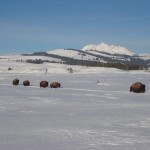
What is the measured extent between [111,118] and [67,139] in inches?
198

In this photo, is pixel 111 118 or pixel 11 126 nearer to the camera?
pixel 11 126

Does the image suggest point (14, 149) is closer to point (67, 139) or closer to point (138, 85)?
point (67, 139)

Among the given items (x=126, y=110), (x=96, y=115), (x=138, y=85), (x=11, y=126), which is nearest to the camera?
(x=11, y=126)

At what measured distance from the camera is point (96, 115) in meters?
16.0

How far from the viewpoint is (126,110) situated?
18.0 meters

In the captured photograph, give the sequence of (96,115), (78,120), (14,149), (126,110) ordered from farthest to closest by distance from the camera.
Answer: (126,110) → (96,115) → (78,120) → (14,149)

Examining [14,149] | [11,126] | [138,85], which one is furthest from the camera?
Result: [138,85]

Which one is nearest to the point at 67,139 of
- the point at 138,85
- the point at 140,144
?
the point at 140,144

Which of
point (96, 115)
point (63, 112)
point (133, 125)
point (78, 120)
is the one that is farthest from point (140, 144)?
point (63, 112)

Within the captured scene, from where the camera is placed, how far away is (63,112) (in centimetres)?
1694

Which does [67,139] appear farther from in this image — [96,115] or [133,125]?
[96,115]

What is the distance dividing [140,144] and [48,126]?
4.18 metres

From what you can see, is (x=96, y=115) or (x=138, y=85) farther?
(x=138, y=85)

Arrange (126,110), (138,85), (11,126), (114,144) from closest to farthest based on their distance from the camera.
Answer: (114,144) < (11,126) < (126,110) < (138,85)
